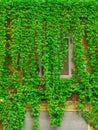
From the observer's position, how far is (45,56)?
603 inches

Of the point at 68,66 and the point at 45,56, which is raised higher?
the point at 45,56

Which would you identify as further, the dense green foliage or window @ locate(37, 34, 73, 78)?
window @ locate(37, 34, 73, 78)

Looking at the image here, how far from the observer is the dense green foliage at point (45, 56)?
15281 millimetres

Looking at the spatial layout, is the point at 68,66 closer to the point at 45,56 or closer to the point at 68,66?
the point at 68,66

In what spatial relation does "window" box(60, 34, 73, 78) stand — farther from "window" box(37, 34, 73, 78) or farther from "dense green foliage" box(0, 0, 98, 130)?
"dense green foliage" box(0, 0, 98, 130)

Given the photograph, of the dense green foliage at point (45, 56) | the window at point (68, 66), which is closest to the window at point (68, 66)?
the window at point (68, 66)

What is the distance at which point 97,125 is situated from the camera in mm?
15258

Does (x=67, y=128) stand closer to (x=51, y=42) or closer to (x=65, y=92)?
(x=65, y=92)

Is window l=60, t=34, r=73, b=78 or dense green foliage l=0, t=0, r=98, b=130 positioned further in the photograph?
window l=60, t=34, r=73, b=78

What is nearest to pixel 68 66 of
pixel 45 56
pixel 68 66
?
pixel 68 66

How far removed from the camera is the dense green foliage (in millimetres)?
15281

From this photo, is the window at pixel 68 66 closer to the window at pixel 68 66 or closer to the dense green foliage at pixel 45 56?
the window at pixel 68 66

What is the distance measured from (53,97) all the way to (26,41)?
1.77m

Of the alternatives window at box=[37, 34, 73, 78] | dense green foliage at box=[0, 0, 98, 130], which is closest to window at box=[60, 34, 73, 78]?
window at box=[37, 34, 73, 78]
